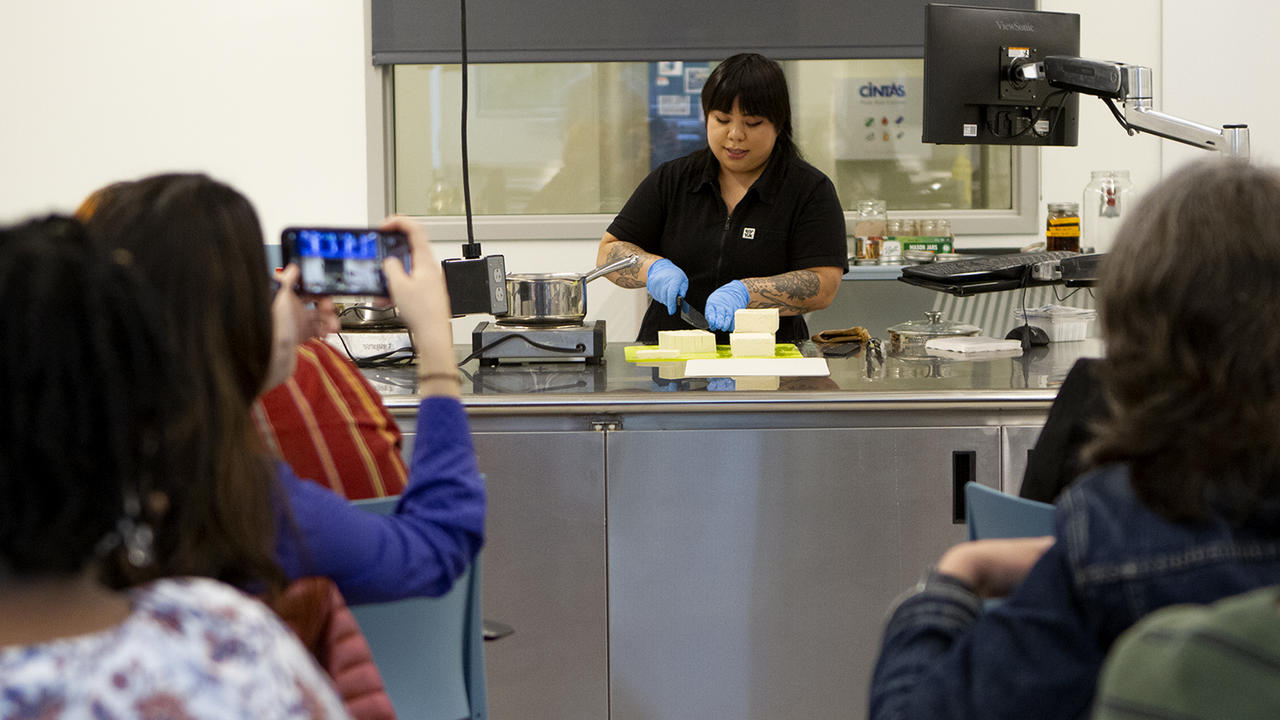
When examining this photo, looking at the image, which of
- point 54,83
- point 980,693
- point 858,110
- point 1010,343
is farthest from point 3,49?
point 980,693

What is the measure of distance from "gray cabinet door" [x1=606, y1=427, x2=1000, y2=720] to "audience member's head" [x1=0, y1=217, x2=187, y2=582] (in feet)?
4.28

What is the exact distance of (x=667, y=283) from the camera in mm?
2611

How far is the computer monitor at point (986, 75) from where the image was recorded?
94.5 inches

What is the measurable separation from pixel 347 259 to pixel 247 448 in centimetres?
40

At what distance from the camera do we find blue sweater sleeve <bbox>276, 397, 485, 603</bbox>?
3.10 ft

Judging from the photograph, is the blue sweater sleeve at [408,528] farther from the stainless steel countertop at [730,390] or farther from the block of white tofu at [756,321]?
the block of white tofu at [756,321]

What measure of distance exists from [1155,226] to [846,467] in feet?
3.77

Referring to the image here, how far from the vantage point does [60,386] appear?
558 mm

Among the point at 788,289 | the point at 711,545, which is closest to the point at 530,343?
the point at 711,545

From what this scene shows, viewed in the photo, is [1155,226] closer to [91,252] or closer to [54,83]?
[91,252]

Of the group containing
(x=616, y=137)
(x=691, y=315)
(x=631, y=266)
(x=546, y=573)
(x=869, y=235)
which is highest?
(x=616, y=137)

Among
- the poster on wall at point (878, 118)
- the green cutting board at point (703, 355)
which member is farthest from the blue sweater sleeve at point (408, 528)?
the poster on wall at point (878, 118)

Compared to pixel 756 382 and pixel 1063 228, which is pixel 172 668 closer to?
pixel 756 382

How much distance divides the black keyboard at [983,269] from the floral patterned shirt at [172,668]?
189 cm
